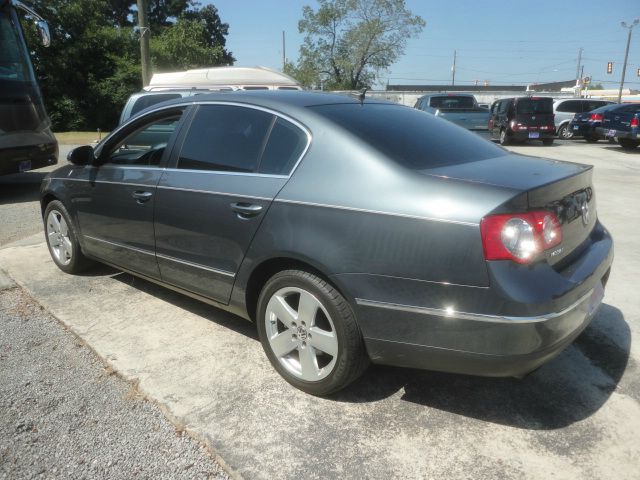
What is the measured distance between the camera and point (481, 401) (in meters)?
2.76

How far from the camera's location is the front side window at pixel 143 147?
3652 mm

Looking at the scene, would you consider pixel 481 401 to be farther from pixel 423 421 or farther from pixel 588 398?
pixel 588 398

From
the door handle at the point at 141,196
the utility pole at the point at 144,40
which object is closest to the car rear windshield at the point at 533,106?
the utility pole at the point at 144,40

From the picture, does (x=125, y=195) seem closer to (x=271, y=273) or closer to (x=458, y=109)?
(x=271, y=273)

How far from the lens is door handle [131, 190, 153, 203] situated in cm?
352

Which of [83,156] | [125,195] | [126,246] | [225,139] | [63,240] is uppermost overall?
[225,139]

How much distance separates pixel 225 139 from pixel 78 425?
1754 millimetres

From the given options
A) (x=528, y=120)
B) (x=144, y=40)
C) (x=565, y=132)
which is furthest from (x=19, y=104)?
(x=565, y=132)

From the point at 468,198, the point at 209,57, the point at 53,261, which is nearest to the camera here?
the point at 468,198

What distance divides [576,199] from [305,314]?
149 cm

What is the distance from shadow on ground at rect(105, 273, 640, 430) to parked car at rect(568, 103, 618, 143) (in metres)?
17.2

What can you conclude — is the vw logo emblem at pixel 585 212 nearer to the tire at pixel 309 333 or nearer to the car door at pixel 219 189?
the tire at pixel 309 333

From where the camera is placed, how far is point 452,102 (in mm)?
15914

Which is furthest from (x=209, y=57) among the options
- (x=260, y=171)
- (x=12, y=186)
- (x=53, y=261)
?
(x=260, y=171)
